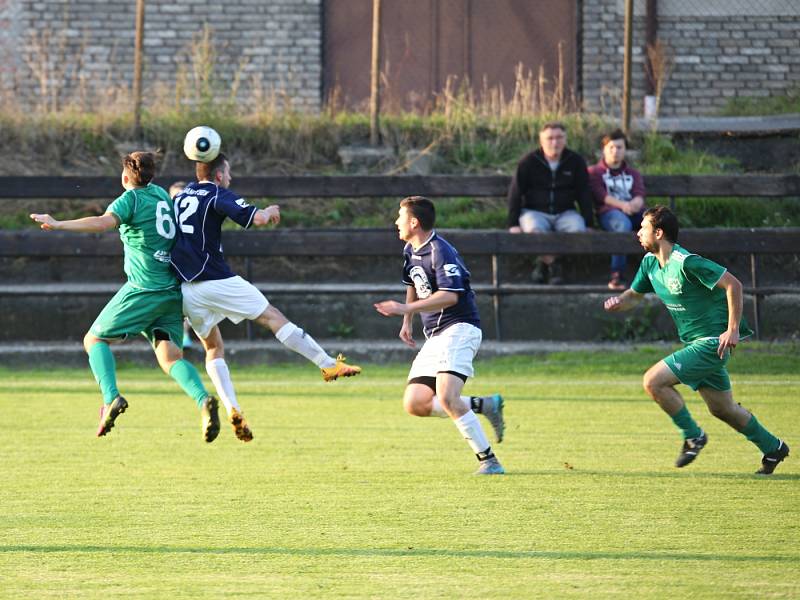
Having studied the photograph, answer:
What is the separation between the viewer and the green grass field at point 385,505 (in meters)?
4.79

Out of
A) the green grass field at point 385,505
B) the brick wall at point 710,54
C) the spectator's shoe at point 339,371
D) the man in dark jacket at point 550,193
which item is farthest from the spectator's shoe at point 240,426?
the brick wall at point 710,54

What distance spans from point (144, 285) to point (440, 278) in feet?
6.07

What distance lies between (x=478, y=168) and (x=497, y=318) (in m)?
3.92

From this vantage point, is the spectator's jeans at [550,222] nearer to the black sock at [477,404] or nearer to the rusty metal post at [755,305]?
the rusty metal post at [755,305]

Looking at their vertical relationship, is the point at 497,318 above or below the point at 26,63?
below

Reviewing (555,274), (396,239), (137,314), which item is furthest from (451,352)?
(555,274)

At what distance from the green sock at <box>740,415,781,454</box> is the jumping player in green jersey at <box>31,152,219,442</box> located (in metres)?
3.22

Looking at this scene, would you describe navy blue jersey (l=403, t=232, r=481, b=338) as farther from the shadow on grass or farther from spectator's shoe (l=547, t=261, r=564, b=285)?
spectator's shoe (l=547, t=261, r=564, b=285)

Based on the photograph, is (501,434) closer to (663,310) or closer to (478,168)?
(663,310)

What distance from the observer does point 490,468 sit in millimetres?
7230

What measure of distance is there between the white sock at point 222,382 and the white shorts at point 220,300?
0.27m

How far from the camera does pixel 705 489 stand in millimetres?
6668

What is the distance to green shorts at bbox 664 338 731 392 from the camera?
23.6 ft

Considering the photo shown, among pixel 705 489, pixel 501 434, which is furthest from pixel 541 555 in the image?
pixel 501 434
